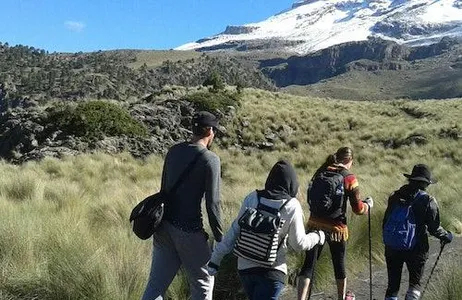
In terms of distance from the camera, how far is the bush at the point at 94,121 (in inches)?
813

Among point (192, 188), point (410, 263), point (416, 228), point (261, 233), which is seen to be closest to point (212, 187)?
point (192, 188)

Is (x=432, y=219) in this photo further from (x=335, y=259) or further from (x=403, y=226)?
(x=335, y=259)

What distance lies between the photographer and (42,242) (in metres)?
6.07

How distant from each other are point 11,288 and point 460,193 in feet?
38.6

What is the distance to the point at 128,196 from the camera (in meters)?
10.2

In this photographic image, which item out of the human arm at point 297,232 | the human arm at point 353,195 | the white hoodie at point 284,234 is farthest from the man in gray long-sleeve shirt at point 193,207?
the human arm at point 353,195

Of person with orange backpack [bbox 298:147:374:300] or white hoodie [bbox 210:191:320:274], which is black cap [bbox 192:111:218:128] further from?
person with orange backpack [bbox 298:147:374:300]

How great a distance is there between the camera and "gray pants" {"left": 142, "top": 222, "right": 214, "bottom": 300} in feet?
15.4

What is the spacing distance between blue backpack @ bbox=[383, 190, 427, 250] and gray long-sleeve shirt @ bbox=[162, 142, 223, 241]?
190cm

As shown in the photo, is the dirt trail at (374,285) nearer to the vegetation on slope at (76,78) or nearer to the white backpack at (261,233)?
the white backpack at (261,233)

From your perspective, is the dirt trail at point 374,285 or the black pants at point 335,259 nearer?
the black pants at point 335,259

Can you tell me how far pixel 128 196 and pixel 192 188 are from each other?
5780 mm

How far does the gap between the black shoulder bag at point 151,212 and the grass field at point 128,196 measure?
3.01 ft

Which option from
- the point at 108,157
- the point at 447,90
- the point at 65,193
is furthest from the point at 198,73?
the point at 65,193
